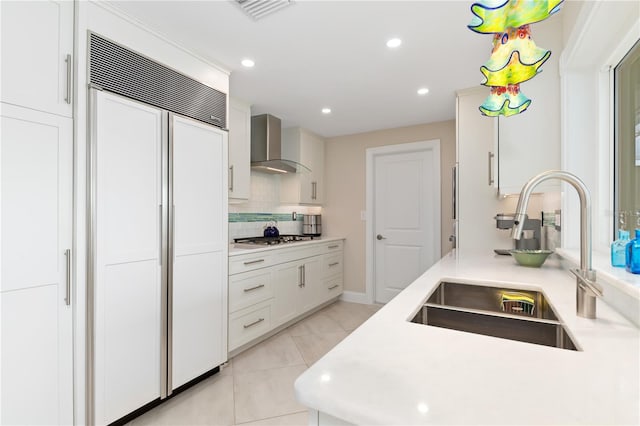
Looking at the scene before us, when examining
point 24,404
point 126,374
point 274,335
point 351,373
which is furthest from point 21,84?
point 274,335

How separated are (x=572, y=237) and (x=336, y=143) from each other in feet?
10.4

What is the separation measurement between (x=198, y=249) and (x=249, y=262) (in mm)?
632

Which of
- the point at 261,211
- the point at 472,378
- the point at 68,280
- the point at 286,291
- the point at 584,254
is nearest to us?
the point at 472,378

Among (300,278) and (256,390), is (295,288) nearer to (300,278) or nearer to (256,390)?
(300,278)

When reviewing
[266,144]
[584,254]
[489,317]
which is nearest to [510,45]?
[584,254]

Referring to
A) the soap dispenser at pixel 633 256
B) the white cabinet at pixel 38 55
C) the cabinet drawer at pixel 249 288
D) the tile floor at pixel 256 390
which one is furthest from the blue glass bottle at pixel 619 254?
the white cabinet at pixel 38 55

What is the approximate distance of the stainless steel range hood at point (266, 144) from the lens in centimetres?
340

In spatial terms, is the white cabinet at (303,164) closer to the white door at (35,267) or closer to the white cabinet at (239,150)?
the white cabinet at (239,150)

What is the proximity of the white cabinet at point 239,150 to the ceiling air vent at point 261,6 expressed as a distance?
1309 mm

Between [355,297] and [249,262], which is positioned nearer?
[249,262]

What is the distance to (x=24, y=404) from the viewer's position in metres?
1.39

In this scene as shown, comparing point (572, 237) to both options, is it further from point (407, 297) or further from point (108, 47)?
point (108, 47)

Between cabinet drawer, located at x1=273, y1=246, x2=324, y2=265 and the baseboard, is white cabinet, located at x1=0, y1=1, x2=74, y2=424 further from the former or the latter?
the baseboard

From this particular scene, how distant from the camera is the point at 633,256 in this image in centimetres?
103
